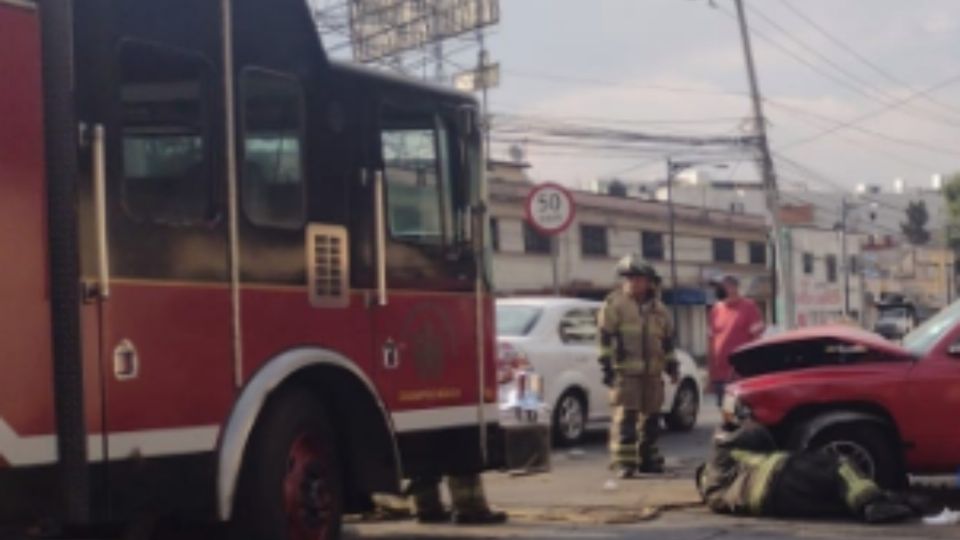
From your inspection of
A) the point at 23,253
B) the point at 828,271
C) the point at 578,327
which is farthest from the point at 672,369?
the point at 828,271

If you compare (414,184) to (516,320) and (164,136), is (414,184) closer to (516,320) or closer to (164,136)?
(164,136)

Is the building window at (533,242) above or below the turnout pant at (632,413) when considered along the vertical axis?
above

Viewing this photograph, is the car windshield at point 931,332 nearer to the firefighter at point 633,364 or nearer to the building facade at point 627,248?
the firefighter at point 633,364

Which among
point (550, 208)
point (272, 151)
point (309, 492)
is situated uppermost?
point (550, 208)

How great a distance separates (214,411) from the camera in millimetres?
6117

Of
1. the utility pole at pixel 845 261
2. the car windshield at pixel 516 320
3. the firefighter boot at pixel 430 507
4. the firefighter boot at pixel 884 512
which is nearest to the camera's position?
the firefighter boot at pixel 884 512

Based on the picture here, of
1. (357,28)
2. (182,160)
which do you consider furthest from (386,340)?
(357,28)

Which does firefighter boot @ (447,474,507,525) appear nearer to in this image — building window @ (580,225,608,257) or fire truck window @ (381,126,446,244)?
fire truck window @ (381,126,446,244)

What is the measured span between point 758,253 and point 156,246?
5275 cm

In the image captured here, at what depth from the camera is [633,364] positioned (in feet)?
38.3

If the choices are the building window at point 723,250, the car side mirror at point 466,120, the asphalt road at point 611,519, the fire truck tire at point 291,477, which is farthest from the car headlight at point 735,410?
the building window at point 723,250

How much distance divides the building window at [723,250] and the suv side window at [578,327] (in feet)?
128

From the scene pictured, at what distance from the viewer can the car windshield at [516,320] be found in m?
14.5

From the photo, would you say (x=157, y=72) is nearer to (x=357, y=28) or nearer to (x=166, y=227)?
(x=166, y=227)
